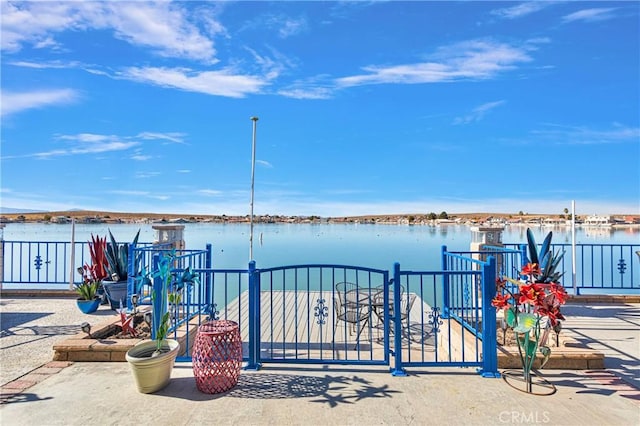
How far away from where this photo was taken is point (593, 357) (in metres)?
3.40

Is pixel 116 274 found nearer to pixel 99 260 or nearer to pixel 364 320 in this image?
pixel 99 260

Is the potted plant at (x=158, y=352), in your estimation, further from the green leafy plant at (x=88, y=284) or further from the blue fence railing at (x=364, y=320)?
the green leafy plant at (x=88, y=284)

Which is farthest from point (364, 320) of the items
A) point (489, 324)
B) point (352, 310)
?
point (489, 324)

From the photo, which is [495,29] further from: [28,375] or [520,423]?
[28,375]

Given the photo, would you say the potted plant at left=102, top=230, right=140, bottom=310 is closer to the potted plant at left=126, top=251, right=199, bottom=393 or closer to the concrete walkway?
the concrete walkway

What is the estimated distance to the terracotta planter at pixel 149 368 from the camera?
2.86 metres

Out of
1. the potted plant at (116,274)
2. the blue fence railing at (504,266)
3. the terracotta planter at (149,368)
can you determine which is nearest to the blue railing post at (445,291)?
the blue fence railing at (504,266)

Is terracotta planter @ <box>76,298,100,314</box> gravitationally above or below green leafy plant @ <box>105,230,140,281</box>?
below

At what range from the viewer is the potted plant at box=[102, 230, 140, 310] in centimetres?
564

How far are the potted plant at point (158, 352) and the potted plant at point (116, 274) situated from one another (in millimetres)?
2638

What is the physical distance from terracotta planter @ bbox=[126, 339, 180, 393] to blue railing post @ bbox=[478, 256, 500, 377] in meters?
2.94

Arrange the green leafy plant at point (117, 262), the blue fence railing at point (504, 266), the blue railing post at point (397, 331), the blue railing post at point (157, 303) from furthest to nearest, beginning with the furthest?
1. the green leafy plant at point (117, 262)
2. the blue fence railing at point (504, 266)
3. the blue railing post at point (157, 303)
4. the blue railing post at point (397, 331)

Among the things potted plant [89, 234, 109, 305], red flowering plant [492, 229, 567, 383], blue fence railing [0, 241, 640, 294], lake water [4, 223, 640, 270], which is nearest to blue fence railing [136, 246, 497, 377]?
red flowering plant [492, 229, 567, 383]
